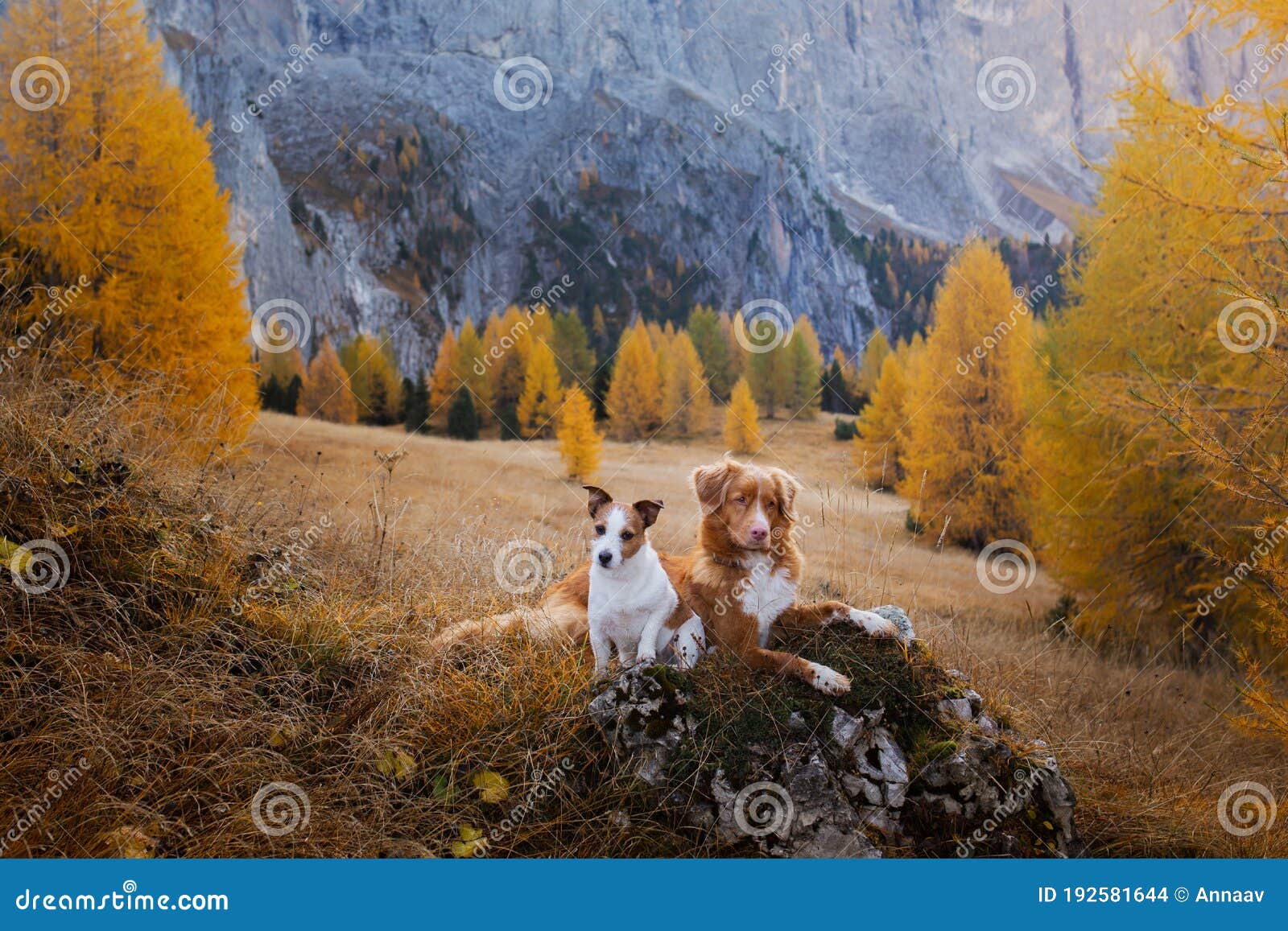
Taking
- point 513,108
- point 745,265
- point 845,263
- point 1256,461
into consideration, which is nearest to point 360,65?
point 513,108

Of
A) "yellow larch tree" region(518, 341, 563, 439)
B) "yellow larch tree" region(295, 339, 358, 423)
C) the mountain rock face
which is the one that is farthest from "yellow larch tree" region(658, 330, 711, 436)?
"yellow larch tree" region(295, 339, 358, 423)

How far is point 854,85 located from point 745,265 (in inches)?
1122

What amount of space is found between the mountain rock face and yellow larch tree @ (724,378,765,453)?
7.74m

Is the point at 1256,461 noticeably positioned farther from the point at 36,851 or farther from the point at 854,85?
the point at 854,85

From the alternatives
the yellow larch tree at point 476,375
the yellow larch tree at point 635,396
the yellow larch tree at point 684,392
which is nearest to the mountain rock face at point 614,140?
the yellow larch tree at point 635,396

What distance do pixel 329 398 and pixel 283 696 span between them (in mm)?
31432

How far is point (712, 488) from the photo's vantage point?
13.7 ft

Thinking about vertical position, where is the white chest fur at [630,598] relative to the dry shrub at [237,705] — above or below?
above

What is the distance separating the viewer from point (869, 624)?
4566 millimetres

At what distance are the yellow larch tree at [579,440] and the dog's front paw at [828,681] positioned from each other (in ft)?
63.5

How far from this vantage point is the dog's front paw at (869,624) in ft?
14.9

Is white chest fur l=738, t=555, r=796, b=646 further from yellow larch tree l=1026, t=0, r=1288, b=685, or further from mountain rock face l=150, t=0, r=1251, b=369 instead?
mountain rock face l=150, t=0, r=1251, b=369

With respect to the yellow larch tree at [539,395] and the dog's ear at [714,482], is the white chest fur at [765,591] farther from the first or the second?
the yellow larch tree at [539,395]

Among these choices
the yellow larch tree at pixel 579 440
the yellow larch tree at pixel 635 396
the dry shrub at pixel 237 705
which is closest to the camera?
the dry shrub at pixel 237 705
